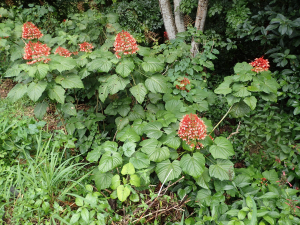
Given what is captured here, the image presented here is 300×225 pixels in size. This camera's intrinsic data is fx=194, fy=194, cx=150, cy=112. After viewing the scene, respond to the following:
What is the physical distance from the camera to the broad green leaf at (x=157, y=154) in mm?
1765

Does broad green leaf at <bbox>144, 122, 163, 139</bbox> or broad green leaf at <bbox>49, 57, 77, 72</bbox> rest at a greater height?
broad green leaf at <bbox>49, 57, 77, 72</bbox>

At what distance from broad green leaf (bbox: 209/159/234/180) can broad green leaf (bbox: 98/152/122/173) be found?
0.85 m

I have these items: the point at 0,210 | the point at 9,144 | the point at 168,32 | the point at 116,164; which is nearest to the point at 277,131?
the point at 116,164

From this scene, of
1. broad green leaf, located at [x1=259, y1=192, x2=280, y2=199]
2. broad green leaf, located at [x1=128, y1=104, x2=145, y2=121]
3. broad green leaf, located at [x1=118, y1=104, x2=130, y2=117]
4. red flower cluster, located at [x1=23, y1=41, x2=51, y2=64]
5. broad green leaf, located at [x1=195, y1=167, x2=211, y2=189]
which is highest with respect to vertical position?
red flower cluster, located at [x1=23, y1=41, x2=51, y2=64]

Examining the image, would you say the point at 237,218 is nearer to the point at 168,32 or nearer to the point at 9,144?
the point at 9,144

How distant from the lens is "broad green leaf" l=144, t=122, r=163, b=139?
1913 millimetres

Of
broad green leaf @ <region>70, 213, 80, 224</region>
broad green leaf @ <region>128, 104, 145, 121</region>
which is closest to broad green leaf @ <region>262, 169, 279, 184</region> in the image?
broad green leaf @ <region>128, 104, 145, 121</region>

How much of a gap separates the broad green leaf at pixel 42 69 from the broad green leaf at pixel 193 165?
1543mm

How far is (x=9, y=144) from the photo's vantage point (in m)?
2.19

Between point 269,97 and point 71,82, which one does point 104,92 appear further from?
point 269,97

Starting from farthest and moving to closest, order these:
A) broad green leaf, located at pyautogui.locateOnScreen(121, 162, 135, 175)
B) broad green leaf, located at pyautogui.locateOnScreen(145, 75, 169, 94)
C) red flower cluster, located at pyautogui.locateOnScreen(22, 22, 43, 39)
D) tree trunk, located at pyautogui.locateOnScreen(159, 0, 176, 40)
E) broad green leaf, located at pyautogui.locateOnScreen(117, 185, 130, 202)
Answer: tree trunk, located at pyautogui.locateOnScreen(159, 0, 176, 40), red flower cluster, located at pyautogui.locateOnScreen(22, 22, 43, 39), broad green leaf, located at pyautogui.locateOnScreen(145, 75, 169, 94), broad green leaf, located at pyautogui.locateOnScreen(121, 162, 135, 175), broad green leaf, located at pyautogui.locateOnScreen(117, 185, 130, 202)

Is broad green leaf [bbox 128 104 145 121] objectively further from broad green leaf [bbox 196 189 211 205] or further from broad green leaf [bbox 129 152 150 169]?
broad green leaf [bbox 196 189 211 205]

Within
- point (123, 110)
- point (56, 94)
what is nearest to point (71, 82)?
point (56, 94)

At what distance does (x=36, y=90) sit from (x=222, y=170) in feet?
6.35
